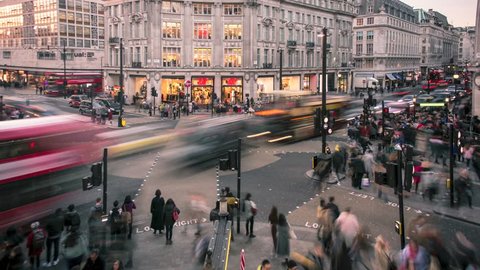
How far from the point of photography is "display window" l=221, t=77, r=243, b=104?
6260cm

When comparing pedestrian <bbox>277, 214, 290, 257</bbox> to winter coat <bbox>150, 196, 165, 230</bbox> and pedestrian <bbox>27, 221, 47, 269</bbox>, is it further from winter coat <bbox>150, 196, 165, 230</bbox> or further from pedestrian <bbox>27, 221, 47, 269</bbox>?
pedestrian <bbox>27, 221, 47, 269</bbox>

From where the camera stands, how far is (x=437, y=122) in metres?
33.3

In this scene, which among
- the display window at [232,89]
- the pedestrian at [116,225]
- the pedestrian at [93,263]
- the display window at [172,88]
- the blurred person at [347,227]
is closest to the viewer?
the pedestrian at [93,263]

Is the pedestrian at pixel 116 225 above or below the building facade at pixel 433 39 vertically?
below

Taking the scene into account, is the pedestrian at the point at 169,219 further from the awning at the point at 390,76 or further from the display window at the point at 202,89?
the awning at the point at 390,76

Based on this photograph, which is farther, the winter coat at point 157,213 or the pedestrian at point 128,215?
the winter coat at point 157,213

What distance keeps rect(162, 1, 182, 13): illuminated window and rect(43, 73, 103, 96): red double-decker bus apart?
19.8m

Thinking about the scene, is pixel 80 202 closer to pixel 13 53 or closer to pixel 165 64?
pixel 165 64

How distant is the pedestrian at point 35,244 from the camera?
12758mm

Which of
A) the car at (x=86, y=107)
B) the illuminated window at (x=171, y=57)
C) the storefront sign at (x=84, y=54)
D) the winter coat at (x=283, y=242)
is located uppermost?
the storefront sign at (x=84, y=54)

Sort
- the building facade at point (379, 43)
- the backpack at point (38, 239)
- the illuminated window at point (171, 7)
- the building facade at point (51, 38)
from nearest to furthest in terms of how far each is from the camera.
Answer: the backpack at point (38, 239), the illuminated window at point (171, 7), the building facade at point (51, 38), the building facade at point (379, 43)

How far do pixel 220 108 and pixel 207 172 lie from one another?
92.9 ft

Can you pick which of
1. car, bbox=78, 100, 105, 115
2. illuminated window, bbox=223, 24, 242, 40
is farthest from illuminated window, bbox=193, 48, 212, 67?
car, bbox=78, 100, 105, 115

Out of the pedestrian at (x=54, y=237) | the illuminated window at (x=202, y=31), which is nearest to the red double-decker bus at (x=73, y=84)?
the illuminated window at (x=202, y=31)
